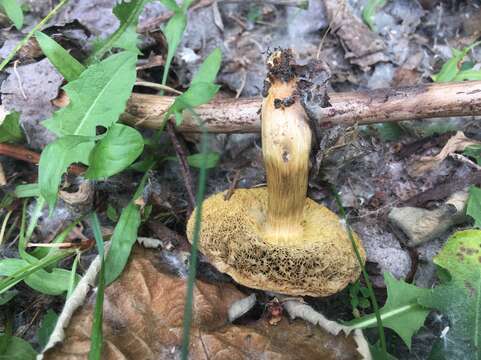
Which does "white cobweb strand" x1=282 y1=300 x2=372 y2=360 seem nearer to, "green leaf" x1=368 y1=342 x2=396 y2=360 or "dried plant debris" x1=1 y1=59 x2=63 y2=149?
"green leaf" x1=368 y1=342 x2=396 y2=360

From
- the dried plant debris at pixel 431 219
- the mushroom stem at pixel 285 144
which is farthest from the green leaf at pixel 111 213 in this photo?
the dried plant debris at pixel 431 219

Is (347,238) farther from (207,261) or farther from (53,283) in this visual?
(53,283)

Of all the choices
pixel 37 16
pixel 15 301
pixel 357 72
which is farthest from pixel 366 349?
pixel 37 16

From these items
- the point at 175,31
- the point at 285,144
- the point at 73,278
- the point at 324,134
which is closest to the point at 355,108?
the point at 324,134

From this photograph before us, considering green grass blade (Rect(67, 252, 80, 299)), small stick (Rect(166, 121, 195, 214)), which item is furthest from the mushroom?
green grass blade (Rect(67, 252, 80, 299))

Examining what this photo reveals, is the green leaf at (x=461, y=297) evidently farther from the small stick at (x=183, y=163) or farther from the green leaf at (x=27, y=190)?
the green leaf at (x=27, y=190)
